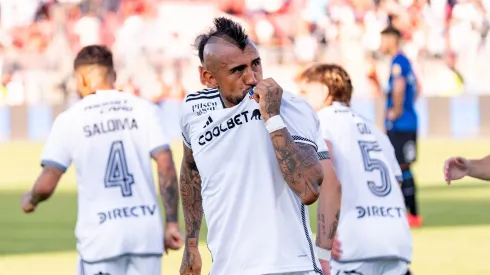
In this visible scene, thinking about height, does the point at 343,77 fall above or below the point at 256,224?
above

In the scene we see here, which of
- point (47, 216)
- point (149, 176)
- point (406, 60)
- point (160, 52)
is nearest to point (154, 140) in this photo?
point (149, 176)

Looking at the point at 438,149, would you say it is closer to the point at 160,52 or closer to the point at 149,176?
the point at 160,52

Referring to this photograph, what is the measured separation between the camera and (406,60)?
46.4 ft

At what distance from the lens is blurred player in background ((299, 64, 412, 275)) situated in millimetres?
6812

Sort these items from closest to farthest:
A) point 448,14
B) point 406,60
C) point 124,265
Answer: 1. point 124,265
2. point 406,60
3. point 448,14

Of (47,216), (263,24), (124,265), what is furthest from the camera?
(263,24)

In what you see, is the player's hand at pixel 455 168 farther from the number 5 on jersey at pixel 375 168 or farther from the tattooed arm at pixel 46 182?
the tattooed arm at pixel 46 182

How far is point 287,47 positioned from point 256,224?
92.7ft

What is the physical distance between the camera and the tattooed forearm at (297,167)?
4.51m

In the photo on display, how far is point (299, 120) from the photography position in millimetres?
4668

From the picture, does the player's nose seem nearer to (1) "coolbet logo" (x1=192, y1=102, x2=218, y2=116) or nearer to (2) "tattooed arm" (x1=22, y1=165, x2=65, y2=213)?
(1) "coolbet logo" (x1=192, y1=102, x2=218, y2=116)

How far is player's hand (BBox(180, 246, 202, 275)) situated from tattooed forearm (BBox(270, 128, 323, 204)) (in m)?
0.95

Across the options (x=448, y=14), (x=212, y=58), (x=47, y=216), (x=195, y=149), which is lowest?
(x=47, y=216)

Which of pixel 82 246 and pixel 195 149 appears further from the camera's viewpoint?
pixel 82 246
